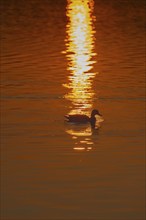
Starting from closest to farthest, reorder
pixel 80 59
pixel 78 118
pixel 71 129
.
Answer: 1. pixel 71 129
2. pixel 78 118
3. pixel 80 59

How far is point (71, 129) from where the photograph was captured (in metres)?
23.0

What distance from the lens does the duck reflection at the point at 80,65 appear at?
25312 millimetres

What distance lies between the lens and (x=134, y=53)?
3806 centimetres

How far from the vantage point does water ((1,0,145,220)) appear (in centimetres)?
1703

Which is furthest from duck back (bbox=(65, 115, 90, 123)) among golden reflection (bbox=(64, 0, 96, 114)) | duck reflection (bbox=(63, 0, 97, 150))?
golden reflection (bbox=(64, 0, 96, 114))

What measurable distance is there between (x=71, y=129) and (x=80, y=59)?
1355 centimetres

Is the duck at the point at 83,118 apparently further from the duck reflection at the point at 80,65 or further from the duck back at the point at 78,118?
the duck reflection at the point at 80,65

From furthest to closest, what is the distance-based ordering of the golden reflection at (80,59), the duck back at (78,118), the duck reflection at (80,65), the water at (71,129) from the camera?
1. the golden reflection at (80,59)
2. the duck reflection at (80,65)
3. the duck back at (78,118)
4. the water at (71,129)

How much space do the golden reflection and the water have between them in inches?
1.8

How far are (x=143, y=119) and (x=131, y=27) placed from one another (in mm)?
29031

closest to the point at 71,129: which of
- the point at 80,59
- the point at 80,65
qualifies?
the point at 80,65

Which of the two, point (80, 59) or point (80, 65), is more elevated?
point (80, 59)

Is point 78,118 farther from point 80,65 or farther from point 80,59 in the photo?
point 80,59

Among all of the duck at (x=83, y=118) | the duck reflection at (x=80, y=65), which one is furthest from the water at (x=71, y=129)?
the duck at (x=83, y=118)
